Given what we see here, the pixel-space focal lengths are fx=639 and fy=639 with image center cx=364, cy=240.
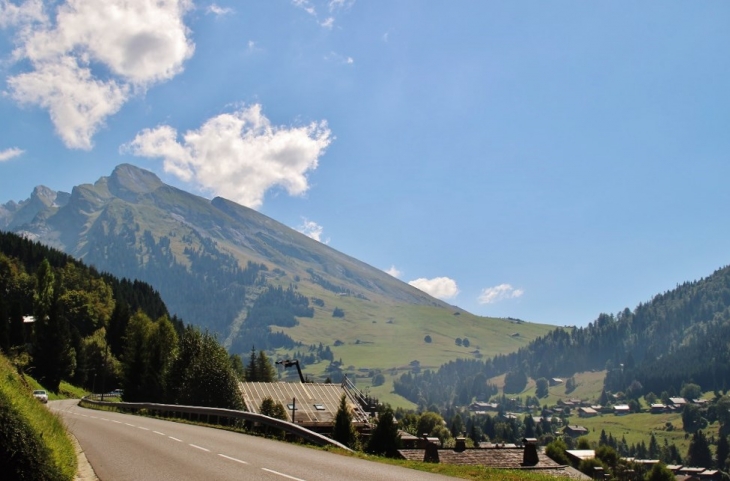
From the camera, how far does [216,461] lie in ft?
61.4

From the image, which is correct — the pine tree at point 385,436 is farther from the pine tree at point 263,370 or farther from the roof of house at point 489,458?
the pine tree at point 263,370

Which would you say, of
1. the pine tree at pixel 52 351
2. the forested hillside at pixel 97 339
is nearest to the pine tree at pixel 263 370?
the forested hillside at pixel 97 339

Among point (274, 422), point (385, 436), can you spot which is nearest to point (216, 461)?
point (274, 422)

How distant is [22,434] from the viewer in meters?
11.2

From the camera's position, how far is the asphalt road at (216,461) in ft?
53.2

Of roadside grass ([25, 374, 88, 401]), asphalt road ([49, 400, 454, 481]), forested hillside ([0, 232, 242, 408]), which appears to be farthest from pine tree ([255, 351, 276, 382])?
asphalt road ([49, 400, 454, 481])

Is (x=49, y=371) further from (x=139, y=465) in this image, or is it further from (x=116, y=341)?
(x=139, y=465)

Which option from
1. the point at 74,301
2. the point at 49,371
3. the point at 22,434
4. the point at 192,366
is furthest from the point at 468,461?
the point at 74,301

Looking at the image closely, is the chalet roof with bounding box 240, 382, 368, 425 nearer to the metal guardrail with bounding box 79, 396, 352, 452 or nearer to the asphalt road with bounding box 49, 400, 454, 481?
the metal guardrail with bounding box 79, 396, 352, 452

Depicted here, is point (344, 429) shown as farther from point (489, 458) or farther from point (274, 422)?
point (489, 458)

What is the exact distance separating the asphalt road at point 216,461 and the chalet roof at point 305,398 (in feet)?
160

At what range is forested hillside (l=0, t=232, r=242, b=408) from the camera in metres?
63.8

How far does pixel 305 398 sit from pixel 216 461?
214ft

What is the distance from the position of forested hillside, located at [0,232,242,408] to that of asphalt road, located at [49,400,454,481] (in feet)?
39.9
